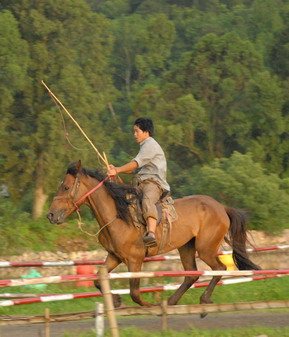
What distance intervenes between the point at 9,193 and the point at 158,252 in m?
14.2

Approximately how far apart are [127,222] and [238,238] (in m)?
1.97

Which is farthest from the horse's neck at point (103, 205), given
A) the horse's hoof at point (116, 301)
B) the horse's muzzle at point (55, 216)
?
the horse's hoof at point (116, 301)

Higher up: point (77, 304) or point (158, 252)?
point (158, 252)

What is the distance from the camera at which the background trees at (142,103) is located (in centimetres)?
2333

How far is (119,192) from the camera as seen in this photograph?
1031 cm

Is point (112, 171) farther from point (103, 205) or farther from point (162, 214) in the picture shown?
point (162, 214)

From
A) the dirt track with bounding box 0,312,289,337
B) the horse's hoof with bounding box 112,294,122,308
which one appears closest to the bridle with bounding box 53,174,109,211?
the horse's hoof with bounding box 112,294,122,308

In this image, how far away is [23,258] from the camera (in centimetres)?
2181

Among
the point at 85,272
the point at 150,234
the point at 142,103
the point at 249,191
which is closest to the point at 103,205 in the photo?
the point at 150,234

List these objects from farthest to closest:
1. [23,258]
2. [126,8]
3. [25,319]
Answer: [126,8] → [23,258] → [25,319]

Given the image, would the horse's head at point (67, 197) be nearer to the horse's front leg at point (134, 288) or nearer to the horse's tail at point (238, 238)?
the horse's front leg at point (134, 288)

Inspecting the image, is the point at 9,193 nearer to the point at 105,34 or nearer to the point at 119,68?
the point at 105,34

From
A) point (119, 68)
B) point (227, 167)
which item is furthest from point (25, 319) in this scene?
point (119, 68)

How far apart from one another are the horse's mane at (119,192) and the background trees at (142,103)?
897cm
